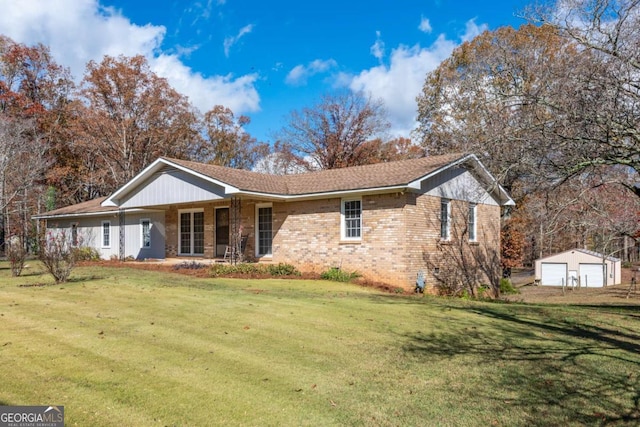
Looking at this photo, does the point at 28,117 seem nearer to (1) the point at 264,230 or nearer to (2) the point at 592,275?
(1) the point at 264,230

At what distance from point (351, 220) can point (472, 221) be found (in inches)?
232

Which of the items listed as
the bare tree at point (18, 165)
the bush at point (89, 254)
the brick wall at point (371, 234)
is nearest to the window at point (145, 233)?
the bush at point (89, 254)

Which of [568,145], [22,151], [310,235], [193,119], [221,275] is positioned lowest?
[221,275]

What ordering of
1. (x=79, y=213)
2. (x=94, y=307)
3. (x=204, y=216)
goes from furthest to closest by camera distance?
(x=79, y=213) < (x=204, y=216) < (x=94, y=307)

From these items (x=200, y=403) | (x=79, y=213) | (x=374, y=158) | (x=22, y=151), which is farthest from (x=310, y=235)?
(x=22, y=151)

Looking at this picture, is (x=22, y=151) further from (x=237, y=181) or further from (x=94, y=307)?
(x=94, y=307)

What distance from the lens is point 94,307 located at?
360 inches

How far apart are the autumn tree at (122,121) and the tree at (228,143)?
4.28 metres

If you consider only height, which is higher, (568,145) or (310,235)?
(568,145)

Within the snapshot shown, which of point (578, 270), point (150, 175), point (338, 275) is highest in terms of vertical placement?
point (150, 175)

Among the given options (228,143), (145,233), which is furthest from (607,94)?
→ (228,143)

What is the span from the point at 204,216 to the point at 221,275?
241 inches

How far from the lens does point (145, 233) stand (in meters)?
25.3

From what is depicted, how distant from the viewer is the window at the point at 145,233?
25047 millimetres
